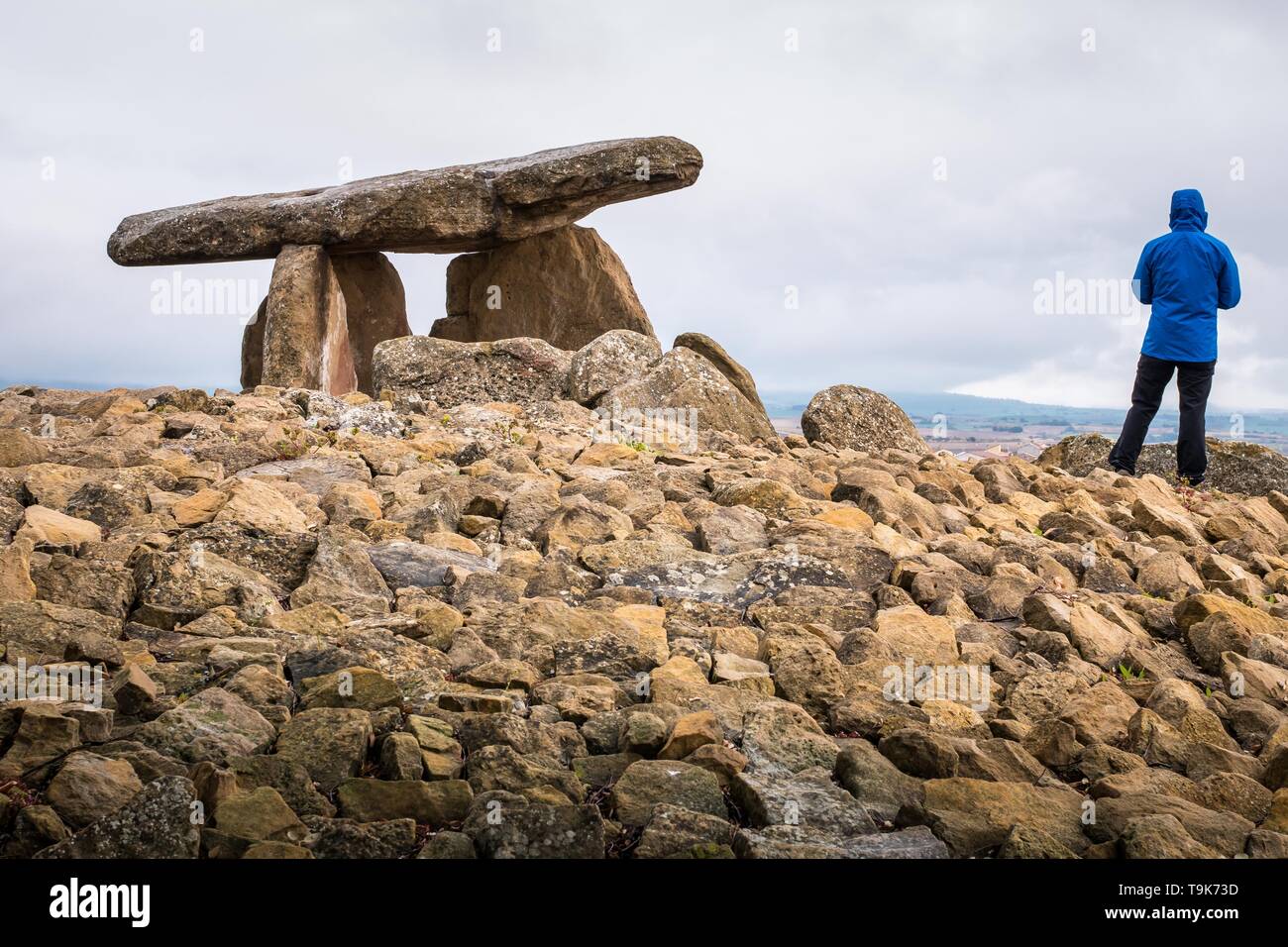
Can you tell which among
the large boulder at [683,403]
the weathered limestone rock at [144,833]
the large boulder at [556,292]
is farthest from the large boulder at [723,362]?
the weathered limestone rock at [144,833]

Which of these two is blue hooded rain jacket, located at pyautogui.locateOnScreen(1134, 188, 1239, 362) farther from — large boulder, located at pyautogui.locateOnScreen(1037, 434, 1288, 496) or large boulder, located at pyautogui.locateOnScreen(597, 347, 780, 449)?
large boulder, located at pyautogui.locateOnScreen(597, 347, 780, 449)

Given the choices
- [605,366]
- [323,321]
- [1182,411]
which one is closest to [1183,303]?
[1182,411]

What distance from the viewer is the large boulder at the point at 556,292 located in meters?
15.9

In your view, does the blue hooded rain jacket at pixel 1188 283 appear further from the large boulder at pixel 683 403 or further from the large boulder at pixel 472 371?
the large boulder at pixel 472 371

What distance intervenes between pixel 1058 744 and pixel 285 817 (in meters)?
2.71

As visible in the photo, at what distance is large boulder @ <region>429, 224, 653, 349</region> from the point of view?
625 inches

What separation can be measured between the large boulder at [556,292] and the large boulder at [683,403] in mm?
3938

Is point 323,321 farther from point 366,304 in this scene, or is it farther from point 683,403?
point 683,403

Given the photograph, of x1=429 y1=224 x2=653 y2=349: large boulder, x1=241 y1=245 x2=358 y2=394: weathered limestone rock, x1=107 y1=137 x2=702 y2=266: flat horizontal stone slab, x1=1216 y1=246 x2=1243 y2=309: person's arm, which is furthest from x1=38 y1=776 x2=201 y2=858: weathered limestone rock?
x1=429 y1=224 x2=653 y2=349: large boulder

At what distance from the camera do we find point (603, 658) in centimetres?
488

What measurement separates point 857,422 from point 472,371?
3856mm

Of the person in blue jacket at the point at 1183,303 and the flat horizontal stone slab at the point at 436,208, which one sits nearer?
the person in blue jacket at the point at 1183,303
